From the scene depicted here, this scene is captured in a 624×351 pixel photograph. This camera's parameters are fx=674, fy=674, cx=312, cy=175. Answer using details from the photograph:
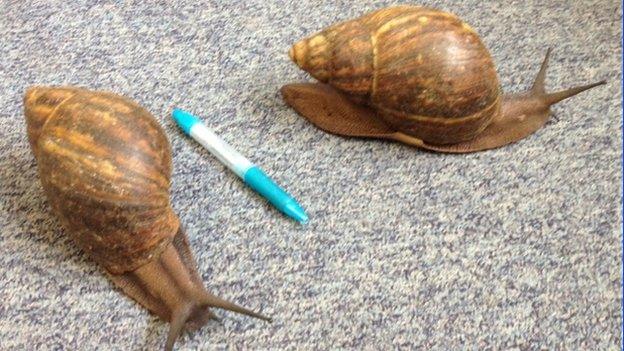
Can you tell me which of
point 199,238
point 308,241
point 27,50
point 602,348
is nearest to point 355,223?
point 308,241

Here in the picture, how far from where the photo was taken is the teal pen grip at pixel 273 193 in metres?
0.87

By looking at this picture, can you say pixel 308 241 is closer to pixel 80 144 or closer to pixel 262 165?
pixel 262 165

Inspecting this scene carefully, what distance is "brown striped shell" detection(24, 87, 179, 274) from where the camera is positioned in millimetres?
747

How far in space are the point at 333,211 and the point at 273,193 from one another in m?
0.08

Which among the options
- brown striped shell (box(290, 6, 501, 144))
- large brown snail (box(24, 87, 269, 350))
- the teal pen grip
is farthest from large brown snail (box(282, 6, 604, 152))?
large brown snail (box(24, 87, 269, 350))

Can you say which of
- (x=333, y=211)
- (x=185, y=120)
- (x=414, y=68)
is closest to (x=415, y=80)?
(x=414, y=68)

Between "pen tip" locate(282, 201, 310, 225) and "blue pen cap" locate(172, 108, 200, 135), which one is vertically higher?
"blue pen cap" locate(172, 108, 200, 135)

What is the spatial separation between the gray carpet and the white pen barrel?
17 millimetres

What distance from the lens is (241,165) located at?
0.91 metres

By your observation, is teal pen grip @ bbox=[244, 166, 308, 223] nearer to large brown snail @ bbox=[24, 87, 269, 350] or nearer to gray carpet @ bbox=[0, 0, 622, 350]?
gray carpet @ bbox=[0, 0, 622, 350]

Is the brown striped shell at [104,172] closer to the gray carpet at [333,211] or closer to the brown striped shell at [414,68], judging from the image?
the gray carpet at [333,211]

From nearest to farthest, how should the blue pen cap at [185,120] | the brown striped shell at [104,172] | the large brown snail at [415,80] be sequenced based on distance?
1. the brown striped shell at [104,172]
2. the large brown snail at [415,80]
3. the blue pen cap at [185,120]

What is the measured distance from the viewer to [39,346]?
30.9 inches

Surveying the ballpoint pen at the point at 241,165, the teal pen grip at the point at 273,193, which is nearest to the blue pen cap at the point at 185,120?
the ballpoint pen at the point at 241,165
